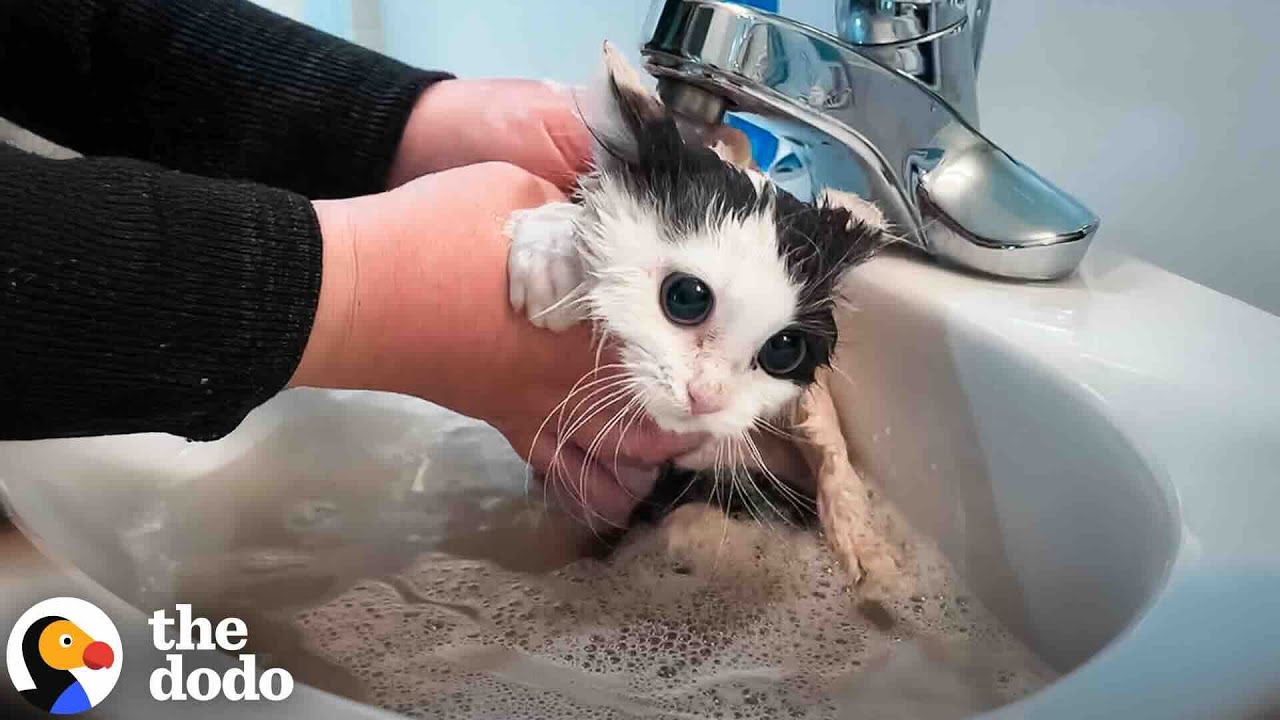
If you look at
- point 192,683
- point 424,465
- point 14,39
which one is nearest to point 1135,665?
point 192,683

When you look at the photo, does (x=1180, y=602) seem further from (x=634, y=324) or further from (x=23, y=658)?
(x=23, y=658)

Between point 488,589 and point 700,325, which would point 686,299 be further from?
point 488,589

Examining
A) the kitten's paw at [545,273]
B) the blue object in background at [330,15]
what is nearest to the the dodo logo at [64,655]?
the kitten's paw at [545,273]

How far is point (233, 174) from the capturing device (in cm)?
69

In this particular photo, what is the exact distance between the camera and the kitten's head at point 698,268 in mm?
496

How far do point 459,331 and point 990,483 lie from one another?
0.32 m

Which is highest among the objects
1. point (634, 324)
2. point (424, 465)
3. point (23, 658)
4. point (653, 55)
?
point (653, 55)

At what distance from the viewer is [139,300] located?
0.41m

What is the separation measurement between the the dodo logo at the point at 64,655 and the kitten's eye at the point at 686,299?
0.88 feet

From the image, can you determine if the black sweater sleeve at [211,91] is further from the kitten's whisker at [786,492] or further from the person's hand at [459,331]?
the kitten's whisker at [786,492]

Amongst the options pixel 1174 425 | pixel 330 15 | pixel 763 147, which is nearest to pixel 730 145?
pixel 763 147

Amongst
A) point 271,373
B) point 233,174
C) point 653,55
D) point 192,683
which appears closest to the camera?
point 192,683

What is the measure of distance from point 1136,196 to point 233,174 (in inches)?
25.2

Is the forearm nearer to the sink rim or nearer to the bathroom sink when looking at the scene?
the bathroom sink
